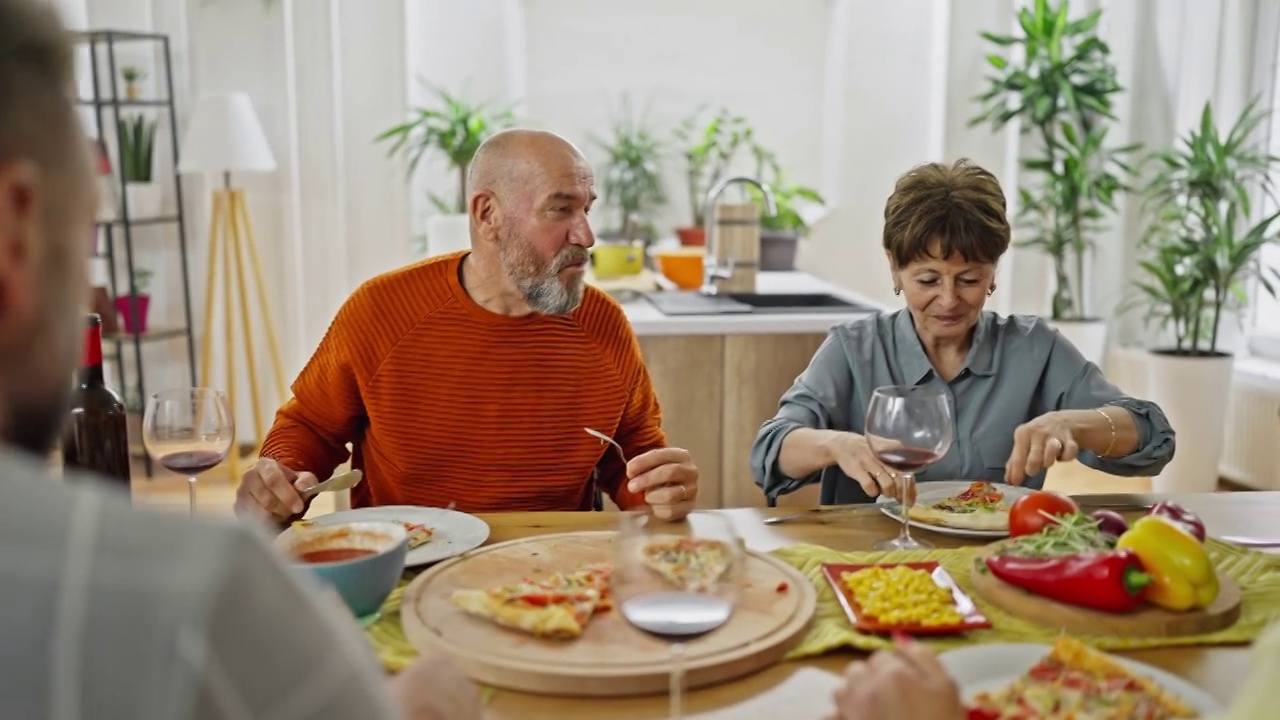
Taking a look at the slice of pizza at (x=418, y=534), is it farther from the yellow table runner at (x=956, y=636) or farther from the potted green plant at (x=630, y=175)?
the potted green plant at (x=630, y=175)

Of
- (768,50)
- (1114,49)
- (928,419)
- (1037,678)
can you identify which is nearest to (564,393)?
(928,419)

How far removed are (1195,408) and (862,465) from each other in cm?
334

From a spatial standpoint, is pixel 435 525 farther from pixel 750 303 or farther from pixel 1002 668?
pixel 750 303

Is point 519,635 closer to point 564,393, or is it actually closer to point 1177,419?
point 564,393

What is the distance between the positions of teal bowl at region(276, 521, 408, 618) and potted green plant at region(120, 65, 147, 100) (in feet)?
13.9

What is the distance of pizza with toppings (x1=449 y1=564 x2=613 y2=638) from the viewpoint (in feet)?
3.99

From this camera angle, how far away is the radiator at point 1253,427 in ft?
14.9

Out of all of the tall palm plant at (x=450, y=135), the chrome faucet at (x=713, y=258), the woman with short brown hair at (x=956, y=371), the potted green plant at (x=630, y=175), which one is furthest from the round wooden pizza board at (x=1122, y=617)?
the potted green plant at (x=630, y=175)

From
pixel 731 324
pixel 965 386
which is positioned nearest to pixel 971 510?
pixel 965 386

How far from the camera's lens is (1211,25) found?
5070 mm

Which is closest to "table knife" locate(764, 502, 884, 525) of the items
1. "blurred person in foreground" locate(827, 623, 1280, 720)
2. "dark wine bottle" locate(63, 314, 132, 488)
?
"blurred person in foreground" locate(827, 623, 1280, 720)

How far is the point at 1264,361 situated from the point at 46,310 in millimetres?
5182

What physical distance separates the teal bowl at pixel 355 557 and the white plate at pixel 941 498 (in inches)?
28.3

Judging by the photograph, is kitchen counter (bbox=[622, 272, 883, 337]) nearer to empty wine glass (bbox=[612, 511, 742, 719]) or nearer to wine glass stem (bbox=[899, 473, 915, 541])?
wine glass stem (bbox=[899, 473, 915, 541])
